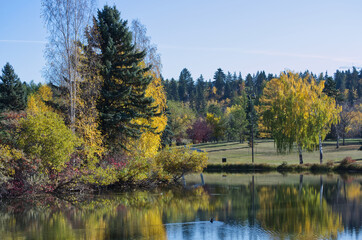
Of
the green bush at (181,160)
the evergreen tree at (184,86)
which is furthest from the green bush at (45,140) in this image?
the evergreen tree at (184,86)

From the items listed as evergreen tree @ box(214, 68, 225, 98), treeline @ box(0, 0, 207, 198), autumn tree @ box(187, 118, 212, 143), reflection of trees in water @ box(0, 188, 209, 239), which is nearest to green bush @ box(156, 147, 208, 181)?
treeline @ box(0, 0, 207, 198)

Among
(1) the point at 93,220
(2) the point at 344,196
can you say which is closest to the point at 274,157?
(2) the point at 344,196

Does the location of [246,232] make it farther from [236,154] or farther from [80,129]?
[236,154]

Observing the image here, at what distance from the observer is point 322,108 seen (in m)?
48.3

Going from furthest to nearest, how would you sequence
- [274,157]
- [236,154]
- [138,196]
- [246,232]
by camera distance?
[236,154]
[274,157]
[138,196]
[246,232]

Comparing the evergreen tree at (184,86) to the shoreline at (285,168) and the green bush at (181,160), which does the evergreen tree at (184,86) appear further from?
the green bush at (181,160)

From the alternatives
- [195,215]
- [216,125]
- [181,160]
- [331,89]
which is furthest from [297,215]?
[216,125]

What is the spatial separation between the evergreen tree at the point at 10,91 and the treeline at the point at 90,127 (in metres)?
25.3

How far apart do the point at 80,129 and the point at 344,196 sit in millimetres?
19463

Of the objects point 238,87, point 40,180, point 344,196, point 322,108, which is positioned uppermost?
point 238,87

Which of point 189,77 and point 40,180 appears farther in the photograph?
point 189,77

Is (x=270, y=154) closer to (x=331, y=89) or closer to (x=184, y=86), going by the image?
(x=331, y=89)

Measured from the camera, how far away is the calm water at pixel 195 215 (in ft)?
53.8

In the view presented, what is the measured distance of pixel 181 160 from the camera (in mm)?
35031
